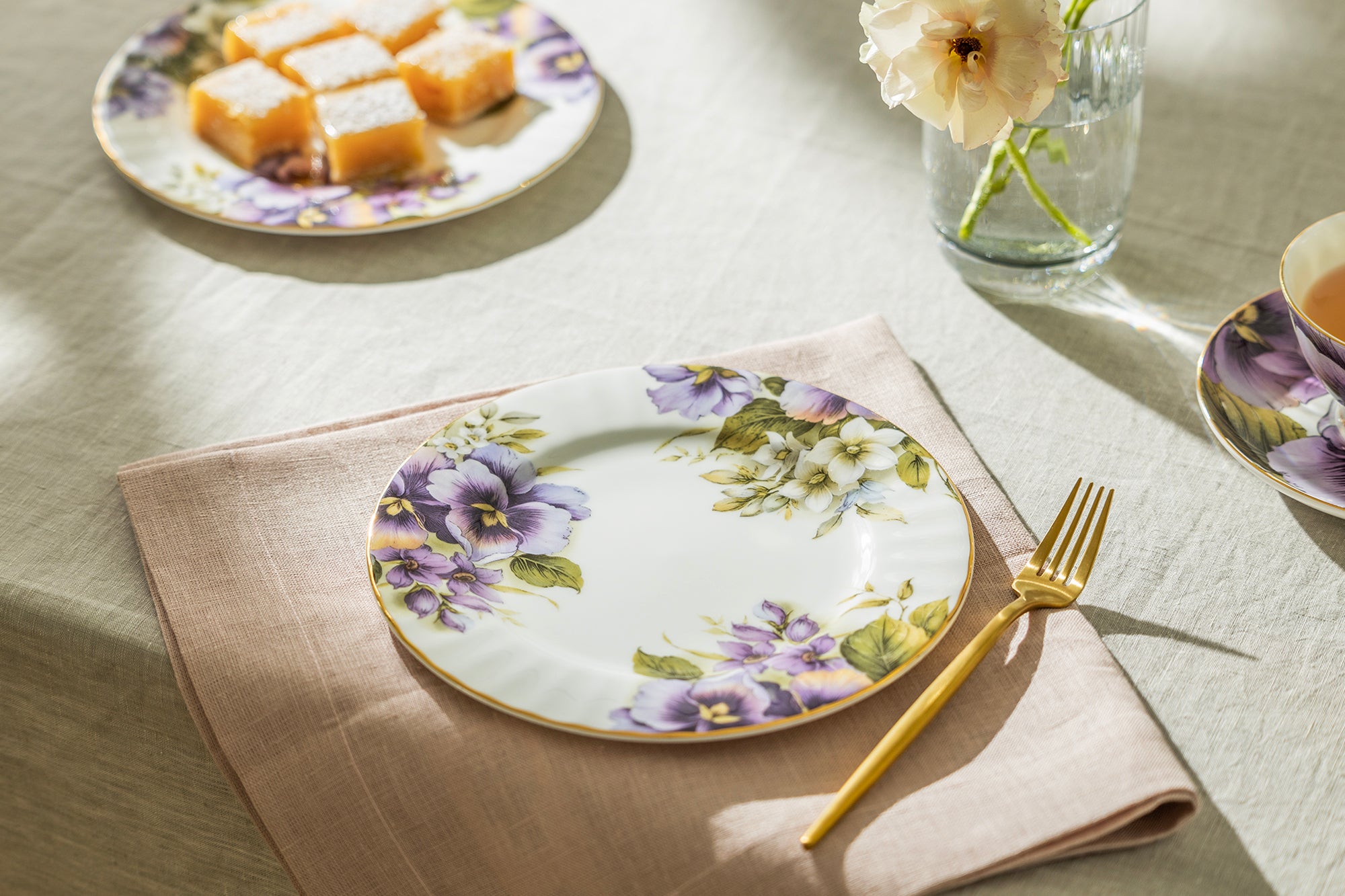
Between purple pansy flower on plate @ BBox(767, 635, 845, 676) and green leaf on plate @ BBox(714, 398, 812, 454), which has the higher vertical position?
green leaf on plate @ BBox(714, 398, 812, 454)

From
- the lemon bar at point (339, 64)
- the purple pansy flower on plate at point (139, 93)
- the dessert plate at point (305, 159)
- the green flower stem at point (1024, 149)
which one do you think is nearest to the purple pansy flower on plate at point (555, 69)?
the dessert plate at point (305, 159)

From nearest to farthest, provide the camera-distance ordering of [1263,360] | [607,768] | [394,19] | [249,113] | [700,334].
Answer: [607,768] < [1263,360] < [700,334] < [249,113] < [394,19]

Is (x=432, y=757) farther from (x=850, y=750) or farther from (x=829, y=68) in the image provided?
(x=829, y=68)

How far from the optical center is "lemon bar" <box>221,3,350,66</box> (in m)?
1.04

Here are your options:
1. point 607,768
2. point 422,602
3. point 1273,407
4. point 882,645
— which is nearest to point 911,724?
point 882,645

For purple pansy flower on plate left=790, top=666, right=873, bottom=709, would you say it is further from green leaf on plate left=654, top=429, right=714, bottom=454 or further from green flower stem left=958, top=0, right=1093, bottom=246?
Answer: green flower stem left=958, top=0, right=1093, bottom=246

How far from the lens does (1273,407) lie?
72 cm

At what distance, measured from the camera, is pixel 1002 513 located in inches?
26.0

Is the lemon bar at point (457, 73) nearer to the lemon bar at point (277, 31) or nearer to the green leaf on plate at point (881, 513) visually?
the lemon bar at point (277, 31)

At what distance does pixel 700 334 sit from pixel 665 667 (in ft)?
1.14

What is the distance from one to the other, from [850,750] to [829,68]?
795 mm

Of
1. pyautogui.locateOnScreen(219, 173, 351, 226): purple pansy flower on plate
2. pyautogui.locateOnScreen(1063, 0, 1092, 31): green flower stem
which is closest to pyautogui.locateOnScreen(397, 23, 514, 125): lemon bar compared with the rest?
pyautogui.locateOnScreen(219, 173, 351, 226): purple pansy flower on plate

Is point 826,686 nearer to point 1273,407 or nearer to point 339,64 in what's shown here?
point 1273,407

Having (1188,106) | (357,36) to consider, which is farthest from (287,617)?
(1188,106)
